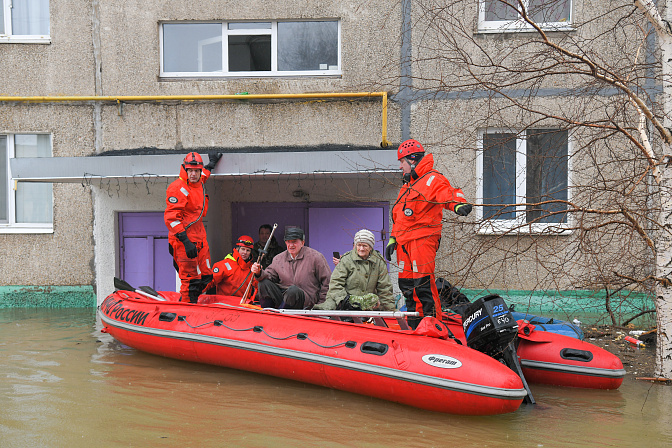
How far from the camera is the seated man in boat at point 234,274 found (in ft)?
24.6

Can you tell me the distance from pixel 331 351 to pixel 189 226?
2661mm

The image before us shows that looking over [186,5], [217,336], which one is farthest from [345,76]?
[217,336]

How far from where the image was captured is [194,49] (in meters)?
9.93

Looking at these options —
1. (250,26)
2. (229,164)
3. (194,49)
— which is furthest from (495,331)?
(194,49)

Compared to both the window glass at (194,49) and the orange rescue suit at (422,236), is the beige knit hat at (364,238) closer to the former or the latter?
the orange rescue suit at (422,236)

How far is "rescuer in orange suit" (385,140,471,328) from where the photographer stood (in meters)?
5.63

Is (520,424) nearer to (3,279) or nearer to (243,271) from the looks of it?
(243,271)

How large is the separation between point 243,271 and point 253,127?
9.82ft

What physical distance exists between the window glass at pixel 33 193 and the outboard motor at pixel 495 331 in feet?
25.6

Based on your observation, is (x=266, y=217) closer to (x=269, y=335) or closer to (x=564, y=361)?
(x=269, y=335)

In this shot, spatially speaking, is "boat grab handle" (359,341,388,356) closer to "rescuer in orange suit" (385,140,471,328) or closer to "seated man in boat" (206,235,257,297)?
"rescuer in orange suit" (385,140,471,328)

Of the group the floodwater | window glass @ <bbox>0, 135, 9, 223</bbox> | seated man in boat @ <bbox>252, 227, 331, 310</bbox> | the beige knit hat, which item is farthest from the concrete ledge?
the beige knit hat

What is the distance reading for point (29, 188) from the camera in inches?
399

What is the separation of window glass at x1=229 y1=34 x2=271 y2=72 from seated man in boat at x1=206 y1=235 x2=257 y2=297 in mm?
3598
